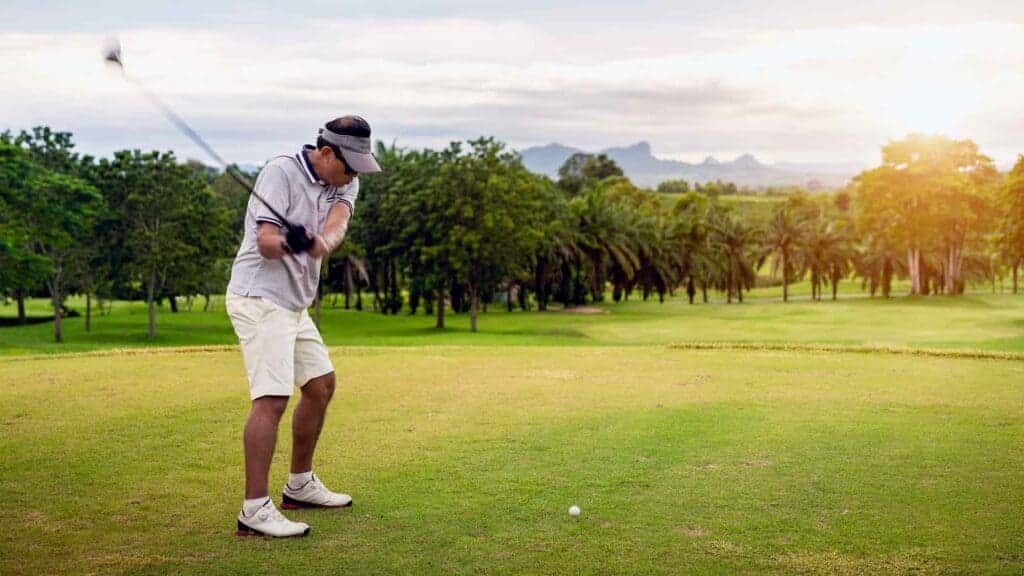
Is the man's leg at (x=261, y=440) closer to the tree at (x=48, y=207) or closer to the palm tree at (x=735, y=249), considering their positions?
the tree at (x=48, y=207)

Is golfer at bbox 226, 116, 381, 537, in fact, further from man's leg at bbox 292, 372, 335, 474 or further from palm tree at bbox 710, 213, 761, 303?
palm tree at bbox 710, 213, 761, 303

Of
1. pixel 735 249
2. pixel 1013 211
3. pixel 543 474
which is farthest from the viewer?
pixel 735 249

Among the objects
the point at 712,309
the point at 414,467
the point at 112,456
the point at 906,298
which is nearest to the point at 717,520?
the point at 414,467

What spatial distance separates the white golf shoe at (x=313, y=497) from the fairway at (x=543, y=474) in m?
0.12

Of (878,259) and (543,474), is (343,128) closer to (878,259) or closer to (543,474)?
(543,474)

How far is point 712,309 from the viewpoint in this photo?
57.4 meters

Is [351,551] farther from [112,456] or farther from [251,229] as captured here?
[112,456]

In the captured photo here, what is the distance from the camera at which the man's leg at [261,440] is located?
22.5 ft

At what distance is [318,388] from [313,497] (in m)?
0.78

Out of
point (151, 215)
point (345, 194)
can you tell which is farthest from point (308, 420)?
point (151, 215)

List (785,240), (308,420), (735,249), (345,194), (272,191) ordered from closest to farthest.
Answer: (272,191)
(345,194)
(308,420)
(785,240)
(735,249)

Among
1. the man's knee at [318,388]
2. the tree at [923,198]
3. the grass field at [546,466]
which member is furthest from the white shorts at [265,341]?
the tree at [923,198]

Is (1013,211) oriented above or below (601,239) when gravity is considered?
above

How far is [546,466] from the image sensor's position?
857 centimetres
